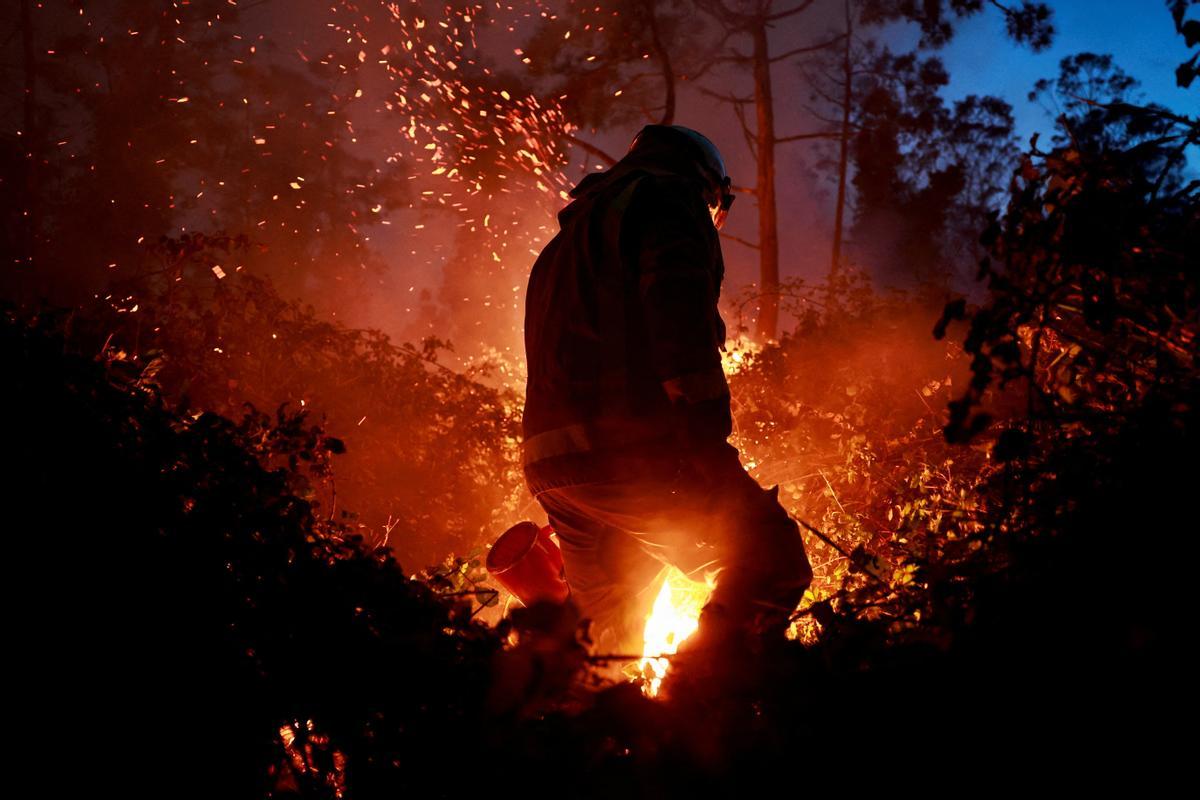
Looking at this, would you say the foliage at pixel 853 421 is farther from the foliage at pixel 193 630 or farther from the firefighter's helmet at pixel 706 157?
the foliage at pixel 193 630

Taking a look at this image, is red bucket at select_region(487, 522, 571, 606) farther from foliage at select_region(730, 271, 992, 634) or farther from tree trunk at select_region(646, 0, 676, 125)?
tree trunk at select_region(646, 0, 676, 125)

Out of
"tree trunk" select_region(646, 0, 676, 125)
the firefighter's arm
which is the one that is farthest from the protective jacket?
"tree trunk" select_region(646, 0, 676, 125)

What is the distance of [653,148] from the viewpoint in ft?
11.0

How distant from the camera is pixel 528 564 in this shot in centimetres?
368

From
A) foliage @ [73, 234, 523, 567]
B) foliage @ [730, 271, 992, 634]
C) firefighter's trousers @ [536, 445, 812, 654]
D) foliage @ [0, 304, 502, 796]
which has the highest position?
foliage @ [73, 234, 523, 567]

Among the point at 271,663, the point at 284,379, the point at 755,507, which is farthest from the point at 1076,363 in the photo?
the point at 284,379

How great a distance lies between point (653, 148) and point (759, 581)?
7.24ft

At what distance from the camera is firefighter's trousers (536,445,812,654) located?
2.49 metres

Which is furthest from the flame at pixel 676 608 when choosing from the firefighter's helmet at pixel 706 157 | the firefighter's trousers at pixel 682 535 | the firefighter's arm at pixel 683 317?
the firefighter's helmet at pixel 706 157

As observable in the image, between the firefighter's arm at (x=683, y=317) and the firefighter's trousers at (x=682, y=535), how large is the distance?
18cm

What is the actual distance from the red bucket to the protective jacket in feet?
2.93

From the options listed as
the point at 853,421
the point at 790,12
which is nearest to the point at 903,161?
the point at 790,12

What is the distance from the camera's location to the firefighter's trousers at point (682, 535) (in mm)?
2494

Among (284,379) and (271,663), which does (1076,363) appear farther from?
(284,379)
